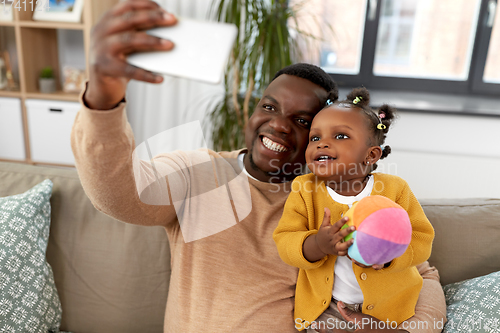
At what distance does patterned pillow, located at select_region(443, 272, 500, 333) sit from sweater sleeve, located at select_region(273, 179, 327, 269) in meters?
0.43

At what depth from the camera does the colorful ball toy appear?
2.61 feet

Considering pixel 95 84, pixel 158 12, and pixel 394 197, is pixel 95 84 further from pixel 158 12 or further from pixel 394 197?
pixel 394 197

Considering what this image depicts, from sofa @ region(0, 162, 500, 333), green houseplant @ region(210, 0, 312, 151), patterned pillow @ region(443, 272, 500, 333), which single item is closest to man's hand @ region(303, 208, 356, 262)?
patterned pillow @ region(443, 272, 500, 333)

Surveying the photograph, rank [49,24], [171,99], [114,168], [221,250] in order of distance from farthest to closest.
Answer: [171,99] < [49,24] < [221,250] < [114,168]

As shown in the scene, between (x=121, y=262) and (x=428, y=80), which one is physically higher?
(x=428, y=80)

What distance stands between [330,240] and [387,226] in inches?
4.8

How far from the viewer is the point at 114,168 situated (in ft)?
2.52

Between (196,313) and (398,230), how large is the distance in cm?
59

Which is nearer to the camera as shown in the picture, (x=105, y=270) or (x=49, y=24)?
(x=105, y=270)

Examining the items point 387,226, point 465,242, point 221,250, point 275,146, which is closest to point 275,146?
point 275,146

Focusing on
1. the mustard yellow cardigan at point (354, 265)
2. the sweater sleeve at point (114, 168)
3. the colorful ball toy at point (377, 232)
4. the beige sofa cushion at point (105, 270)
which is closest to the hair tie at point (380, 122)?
the mustard yellow cardigan at point (354, 265)

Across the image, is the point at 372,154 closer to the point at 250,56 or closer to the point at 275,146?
the point at 275,146

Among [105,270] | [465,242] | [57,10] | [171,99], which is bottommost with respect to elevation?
[105,270]

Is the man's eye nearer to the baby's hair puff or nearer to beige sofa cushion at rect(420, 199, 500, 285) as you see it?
the baby's hair puff
